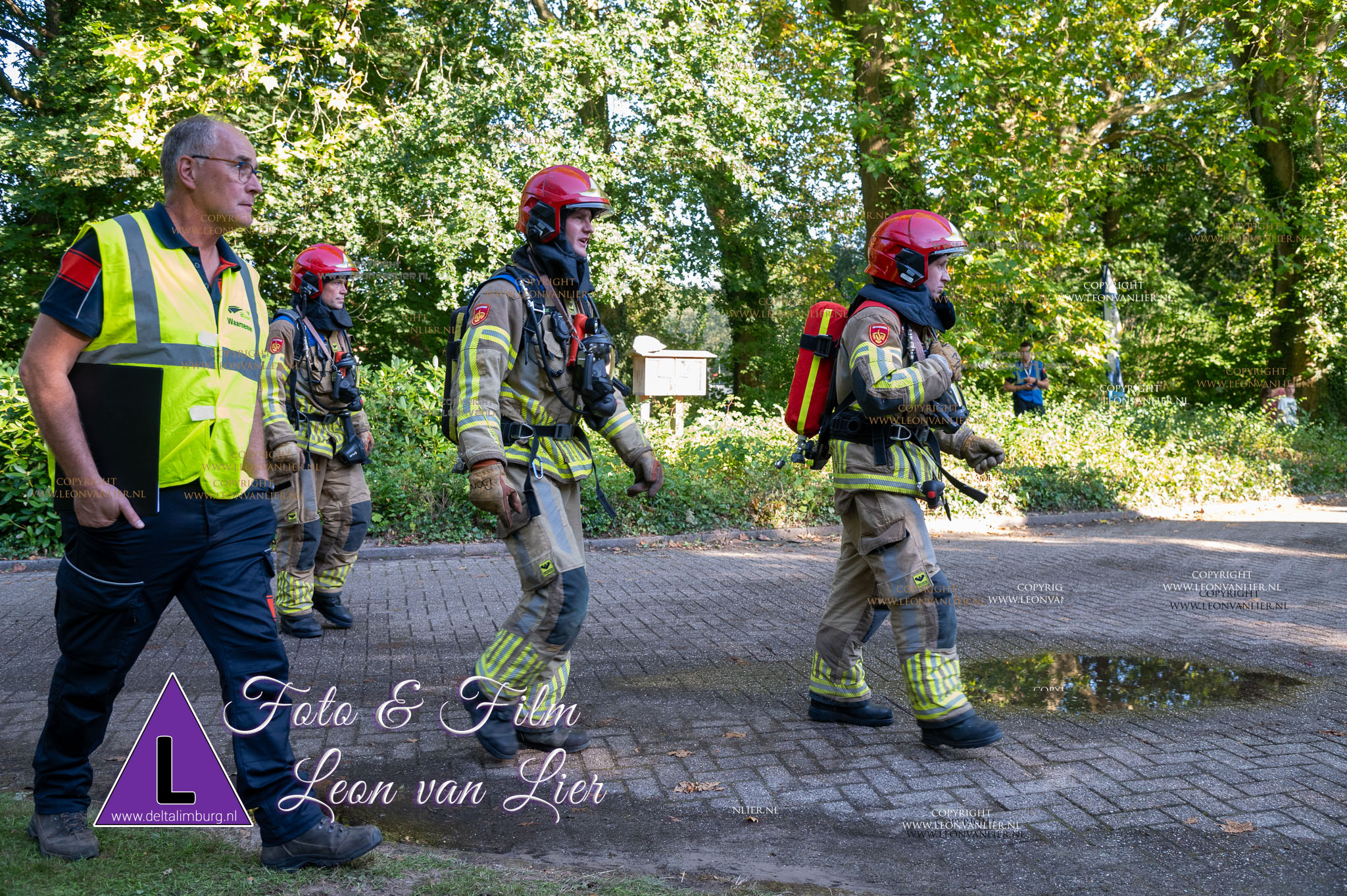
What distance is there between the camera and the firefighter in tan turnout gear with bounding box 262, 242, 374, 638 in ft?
21.1

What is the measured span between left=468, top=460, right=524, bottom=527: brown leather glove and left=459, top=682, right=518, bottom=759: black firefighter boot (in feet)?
2.71

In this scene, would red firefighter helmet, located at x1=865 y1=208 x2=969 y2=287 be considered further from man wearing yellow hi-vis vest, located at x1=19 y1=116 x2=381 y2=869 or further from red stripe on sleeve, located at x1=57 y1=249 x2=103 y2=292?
red stripe on sleeve, located at x1=57 y1=249 x2=103 y2=292

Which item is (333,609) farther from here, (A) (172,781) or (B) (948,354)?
(B) (948,354)

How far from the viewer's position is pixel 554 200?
4.24 metres

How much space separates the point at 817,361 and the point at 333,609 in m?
3.92

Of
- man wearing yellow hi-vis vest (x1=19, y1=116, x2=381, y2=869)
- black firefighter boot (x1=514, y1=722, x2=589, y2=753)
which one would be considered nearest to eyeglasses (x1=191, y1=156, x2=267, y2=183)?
man wearing yellow hi-vis vest (x1=19, y1=116, x2=381, y2=869)

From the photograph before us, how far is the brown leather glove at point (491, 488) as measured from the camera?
3.82m

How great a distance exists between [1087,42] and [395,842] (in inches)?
767

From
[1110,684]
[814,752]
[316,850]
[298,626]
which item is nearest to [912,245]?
[814,752]

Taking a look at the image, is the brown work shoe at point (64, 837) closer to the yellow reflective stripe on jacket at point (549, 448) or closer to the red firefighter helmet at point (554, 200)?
the yellow reflective stripe on jacket at point (549, 448)

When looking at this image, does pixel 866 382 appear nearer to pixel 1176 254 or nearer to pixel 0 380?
pixel 0 380

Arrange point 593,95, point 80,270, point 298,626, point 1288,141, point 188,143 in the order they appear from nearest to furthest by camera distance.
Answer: point 80,270 → point 188,143 → point 298,626 → point 593,95 → point 1288,141

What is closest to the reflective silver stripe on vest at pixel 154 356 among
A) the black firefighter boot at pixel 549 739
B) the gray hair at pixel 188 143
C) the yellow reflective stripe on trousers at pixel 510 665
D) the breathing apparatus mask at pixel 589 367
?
the gray hair at pixel 188 143

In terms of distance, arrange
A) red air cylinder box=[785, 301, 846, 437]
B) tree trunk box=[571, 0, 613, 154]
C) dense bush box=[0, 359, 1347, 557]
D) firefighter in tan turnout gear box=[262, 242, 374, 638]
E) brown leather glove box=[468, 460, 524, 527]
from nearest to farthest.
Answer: brown leather glove box=[468, 460, 524, 527]
red air cylinder box=[785, 301, 846, 437]
firefighter in tan turnout gear box=[262, 242, 374, 638]
dense bush box=[0, 359, 1347, 557]
tree trunk box=[571, 0, 613, 154]
